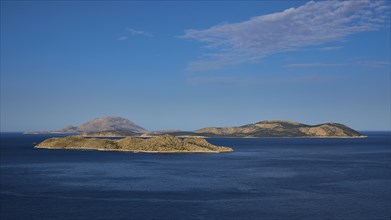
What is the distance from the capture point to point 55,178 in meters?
123

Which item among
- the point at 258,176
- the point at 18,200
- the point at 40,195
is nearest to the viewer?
the point at 18,200

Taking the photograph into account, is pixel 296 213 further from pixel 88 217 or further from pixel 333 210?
pixel 88 217

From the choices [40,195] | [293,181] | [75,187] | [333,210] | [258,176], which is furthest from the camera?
[258,176]

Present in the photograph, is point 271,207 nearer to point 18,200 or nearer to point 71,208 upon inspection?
point 71,208

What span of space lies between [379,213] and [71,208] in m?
59.0

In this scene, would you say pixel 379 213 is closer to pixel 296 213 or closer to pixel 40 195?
pixel 296 213

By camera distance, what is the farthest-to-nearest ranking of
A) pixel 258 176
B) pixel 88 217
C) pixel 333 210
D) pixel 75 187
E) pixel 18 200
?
pixel 258 176, pixel 75 187, pixel 18 200, pixel 333 210, pixel 88 217

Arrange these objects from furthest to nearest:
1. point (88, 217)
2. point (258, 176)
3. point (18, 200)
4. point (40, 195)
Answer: point (258, 176) → point (40, 195) → point (18, 200) → point (88, 217)

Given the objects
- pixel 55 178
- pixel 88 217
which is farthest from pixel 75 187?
pixel 88 217

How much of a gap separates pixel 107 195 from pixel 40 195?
1552cm

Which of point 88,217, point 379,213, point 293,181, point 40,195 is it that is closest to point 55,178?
point 40,195

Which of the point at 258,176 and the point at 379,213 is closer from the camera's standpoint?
the point at 379,213

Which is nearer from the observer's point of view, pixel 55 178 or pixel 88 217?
pixel 88 217

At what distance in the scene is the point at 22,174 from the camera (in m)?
132
